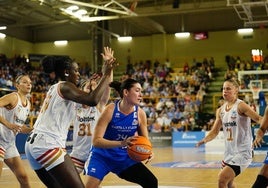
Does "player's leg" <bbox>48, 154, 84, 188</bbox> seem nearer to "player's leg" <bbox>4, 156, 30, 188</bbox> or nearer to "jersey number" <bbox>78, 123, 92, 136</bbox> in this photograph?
"jersey number" <bbox>78, 123, 92, 136</bbox>

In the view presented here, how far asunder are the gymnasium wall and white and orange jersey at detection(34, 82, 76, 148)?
3102 cm

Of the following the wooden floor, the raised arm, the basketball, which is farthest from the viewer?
the wooden floor

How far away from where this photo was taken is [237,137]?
7.13 meters

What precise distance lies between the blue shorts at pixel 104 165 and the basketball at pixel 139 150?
1.41 feet

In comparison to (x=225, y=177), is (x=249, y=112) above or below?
above

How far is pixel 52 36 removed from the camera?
39.5m

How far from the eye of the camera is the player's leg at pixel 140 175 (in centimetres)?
588

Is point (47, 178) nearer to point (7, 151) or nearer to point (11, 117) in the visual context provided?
point (7, 151)

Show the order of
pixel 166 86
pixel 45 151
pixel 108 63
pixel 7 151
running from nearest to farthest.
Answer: pixel 45 151, pixel 108 63, pixel 7 151, pixel 166 86

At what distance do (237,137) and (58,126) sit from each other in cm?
321

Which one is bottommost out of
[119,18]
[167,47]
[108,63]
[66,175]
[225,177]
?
[225,177]

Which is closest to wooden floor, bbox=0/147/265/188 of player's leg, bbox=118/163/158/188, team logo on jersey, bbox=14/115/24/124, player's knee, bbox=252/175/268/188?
team logo on jersey, bbox=14/115/24/124

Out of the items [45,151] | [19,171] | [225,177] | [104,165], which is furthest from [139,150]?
[19,171]

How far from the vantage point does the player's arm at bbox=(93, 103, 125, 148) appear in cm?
570
